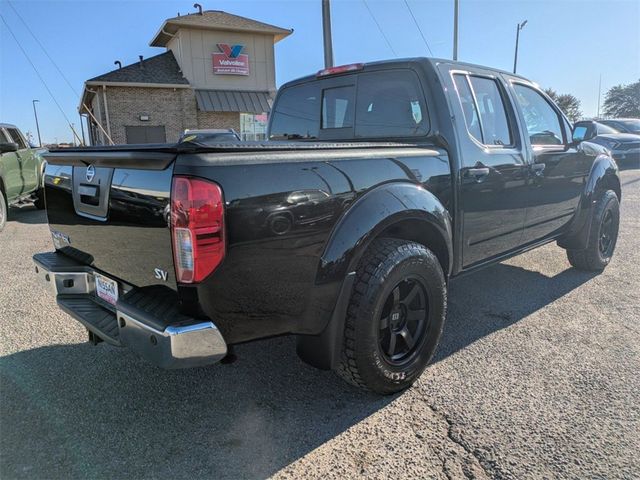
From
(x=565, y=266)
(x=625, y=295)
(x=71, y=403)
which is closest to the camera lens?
(x=71, y=403)

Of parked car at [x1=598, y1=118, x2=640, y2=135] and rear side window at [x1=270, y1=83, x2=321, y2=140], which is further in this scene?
parked car at [x1=598, y1=118, x2=640, y2=135]

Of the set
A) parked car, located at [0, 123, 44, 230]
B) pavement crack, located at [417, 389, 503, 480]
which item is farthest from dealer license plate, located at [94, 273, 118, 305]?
parked car, located at [0, 123, 44, 230]

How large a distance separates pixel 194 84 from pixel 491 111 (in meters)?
20.6

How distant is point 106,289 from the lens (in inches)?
103

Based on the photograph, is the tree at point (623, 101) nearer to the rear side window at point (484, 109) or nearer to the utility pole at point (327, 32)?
the utility pole at point (327, 32)

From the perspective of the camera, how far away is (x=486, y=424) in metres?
2.51

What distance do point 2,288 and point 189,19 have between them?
19912 millimetres

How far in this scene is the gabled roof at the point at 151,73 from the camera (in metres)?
20.7

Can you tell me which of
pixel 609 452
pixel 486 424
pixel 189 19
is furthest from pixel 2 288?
pixel 189 19

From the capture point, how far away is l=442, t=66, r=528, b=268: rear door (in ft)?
10.8

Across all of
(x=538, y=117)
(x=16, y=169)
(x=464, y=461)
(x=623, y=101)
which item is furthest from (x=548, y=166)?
(x=623, y=101)

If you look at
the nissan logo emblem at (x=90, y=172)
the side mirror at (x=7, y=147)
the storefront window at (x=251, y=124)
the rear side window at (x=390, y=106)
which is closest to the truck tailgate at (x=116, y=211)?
the nissan logo emblem at (x=90, y=172)

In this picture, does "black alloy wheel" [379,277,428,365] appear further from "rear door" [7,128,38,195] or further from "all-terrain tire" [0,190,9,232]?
"rear door" [7,128,38,195]

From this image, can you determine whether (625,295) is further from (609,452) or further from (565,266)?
Answer: (609,452)
